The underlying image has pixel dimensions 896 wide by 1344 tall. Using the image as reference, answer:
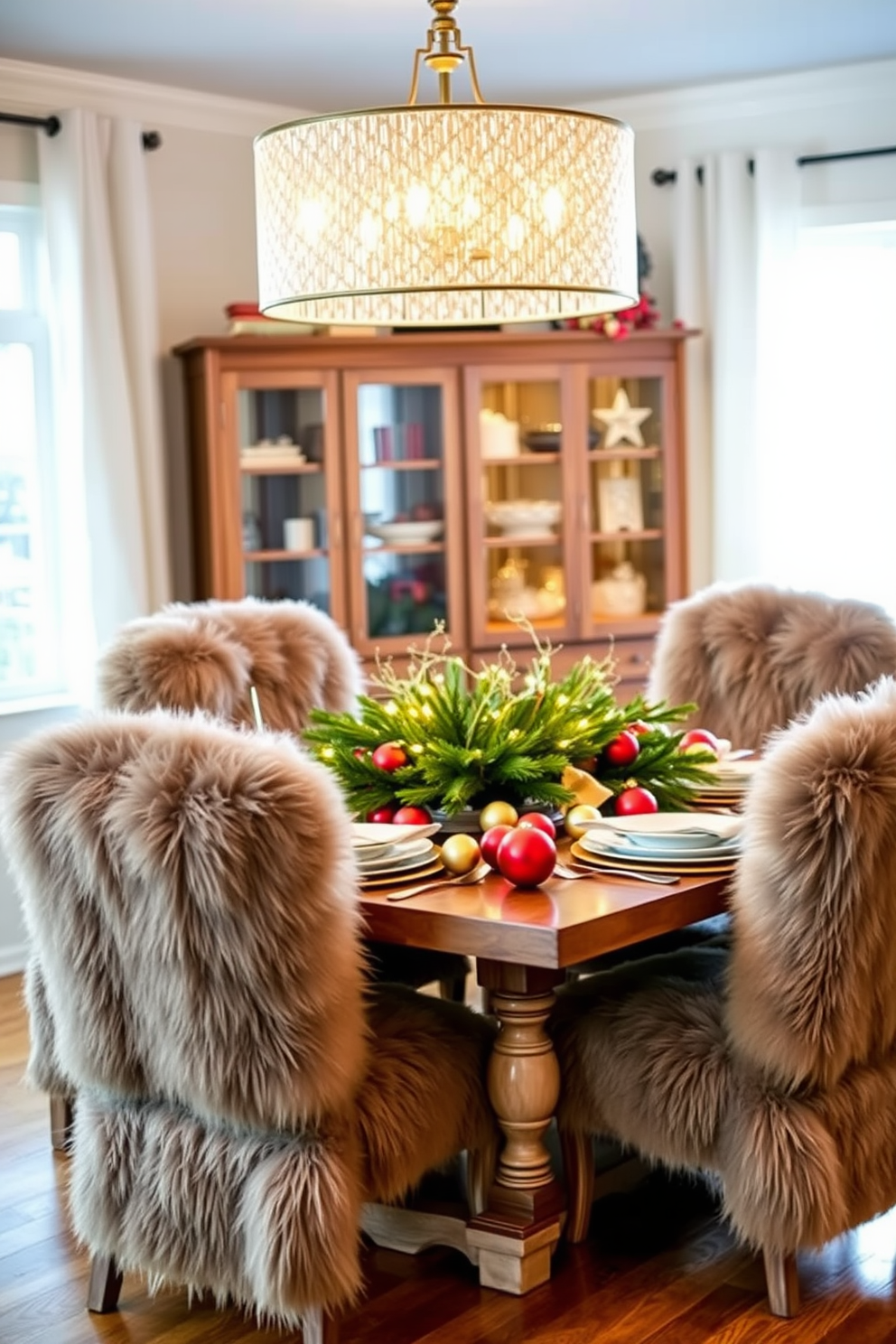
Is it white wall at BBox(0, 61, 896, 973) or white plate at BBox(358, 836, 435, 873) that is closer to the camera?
white plate at BBox(358, 836, 435, 873)

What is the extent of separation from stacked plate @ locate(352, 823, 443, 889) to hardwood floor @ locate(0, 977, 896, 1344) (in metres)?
0.65

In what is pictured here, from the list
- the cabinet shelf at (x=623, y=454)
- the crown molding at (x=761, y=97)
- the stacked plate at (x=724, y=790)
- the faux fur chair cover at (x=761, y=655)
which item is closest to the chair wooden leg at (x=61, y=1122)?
the stacked plate at (x=724, y=790)

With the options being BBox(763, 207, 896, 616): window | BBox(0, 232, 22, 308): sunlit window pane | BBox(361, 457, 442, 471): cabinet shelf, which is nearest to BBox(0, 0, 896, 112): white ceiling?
BBox(0, 232, 22, 308): sunlit window pane

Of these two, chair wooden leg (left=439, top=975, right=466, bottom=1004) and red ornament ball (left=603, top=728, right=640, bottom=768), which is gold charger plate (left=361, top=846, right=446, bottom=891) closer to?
red ornament ball (left=603, top=728, right=640, bottom=768)

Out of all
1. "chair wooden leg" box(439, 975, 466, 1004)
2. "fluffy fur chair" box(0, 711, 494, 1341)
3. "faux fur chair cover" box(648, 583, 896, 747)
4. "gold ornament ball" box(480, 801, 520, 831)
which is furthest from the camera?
"faux fur chair cover" box(648, 583, 896, 747)

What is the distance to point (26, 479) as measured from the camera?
16.1 feet

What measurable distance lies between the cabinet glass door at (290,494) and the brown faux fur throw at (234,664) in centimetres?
106

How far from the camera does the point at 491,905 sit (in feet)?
8.26

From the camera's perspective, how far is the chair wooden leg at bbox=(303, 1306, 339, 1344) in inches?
93.7

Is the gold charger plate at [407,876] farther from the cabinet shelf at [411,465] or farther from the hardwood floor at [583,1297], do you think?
the cabinet shelf at [411,465]

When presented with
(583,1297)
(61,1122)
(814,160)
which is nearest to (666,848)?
(583,1297)

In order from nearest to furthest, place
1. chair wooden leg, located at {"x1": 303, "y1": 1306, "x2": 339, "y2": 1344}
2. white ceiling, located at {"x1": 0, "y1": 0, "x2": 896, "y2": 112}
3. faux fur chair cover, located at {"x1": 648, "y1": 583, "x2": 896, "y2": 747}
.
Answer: chair wooden leg, located at {"x1": 303, "y1": 1306, "x2": 339, "y2": 1344} < faux fur chair cover, located at {"x1": 648, "y1": 583, "x2": 896, "y2": 747} < white ceiling, located at {"x1": 0, "y1": 0, "x2": 896, "y2": 112}

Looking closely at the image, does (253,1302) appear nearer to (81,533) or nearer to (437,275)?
(437,275)

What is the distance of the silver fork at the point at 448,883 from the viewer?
260 centimetres
